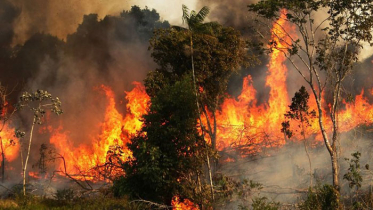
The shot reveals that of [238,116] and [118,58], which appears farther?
[118,58]

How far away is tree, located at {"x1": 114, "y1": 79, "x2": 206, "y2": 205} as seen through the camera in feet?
57.9

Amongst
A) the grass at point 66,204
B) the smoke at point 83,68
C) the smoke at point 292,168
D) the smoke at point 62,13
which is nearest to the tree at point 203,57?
the smoke at point 292,168

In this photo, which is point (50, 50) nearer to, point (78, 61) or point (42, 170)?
point (78, 61)

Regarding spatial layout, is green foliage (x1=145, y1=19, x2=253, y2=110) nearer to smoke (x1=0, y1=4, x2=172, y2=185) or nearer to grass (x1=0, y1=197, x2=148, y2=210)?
grass (x1=0, y1=197, x2=148, y2=210)

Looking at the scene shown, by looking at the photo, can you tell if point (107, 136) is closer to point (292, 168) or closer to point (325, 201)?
point (292, 168)

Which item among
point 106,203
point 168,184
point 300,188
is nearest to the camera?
point 168,184

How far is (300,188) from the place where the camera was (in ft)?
75.8

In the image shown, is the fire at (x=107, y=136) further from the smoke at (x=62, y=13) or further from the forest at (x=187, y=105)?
the smoke at (x=62, y=13)

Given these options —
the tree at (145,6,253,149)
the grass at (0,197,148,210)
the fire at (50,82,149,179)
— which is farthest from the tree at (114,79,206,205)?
the fire at (50,82,149,179)

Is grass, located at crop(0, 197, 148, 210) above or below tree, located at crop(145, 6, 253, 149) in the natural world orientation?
below

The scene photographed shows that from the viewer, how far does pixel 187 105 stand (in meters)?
18.3

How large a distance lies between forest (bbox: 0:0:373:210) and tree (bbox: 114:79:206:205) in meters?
0.07

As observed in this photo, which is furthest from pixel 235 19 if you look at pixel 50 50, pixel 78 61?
pixel 50 50

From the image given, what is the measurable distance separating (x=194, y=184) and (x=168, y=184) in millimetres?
1374
